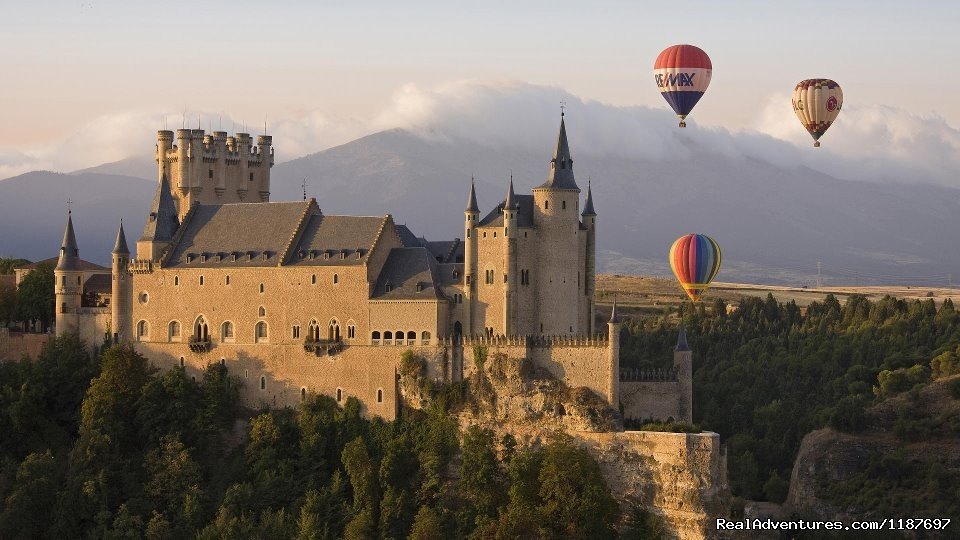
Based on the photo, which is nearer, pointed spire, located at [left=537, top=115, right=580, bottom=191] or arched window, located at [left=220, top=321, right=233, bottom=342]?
pointed spire, located at [left=537, top=115, right=580, bottom=191]

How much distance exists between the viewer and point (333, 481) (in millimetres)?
85688

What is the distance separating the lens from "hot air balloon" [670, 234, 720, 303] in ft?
331

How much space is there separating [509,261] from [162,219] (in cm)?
2080

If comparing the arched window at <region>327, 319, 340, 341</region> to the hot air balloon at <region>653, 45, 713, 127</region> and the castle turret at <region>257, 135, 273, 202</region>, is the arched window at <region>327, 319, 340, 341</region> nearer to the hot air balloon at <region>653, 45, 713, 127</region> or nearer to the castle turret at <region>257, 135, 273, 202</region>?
the castle turret at <region>257, 135, 273, 202</region>

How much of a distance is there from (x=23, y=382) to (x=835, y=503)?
1714 inches

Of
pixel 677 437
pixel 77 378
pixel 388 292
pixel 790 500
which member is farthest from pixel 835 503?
pixel 77 378

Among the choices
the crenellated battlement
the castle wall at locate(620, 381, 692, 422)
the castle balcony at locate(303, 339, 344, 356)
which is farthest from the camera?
the castle balcony at locate(303, 339, 344, 356)

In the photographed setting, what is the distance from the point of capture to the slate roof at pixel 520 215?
87000 mm

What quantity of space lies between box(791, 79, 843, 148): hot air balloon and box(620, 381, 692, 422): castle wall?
24.5 meters

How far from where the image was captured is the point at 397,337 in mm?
88250

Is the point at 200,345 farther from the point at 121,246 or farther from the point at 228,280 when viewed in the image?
the point at 121,246

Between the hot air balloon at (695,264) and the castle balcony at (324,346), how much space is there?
2191 centimetres

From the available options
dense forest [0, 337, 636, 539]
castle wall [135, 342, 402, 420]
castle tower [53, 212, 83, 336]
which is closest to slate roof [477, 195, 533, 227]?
castle wall [135, 342, 402, 420]

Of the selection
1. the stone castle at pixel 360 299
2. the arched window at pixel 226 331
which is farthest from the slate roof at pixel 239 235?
the arched window at pixel 226 331
